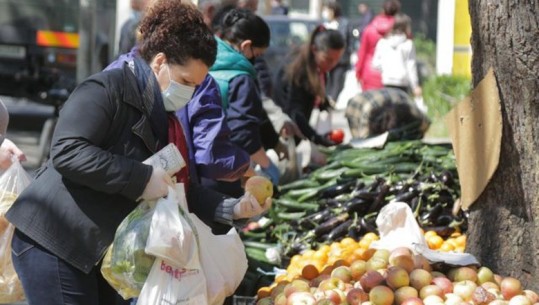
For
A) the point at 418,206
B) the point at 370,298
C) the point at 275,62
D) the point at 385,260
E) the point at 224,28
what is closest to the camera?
the point at 370,298

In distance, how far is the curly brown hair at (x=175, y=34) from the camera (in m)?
3.94

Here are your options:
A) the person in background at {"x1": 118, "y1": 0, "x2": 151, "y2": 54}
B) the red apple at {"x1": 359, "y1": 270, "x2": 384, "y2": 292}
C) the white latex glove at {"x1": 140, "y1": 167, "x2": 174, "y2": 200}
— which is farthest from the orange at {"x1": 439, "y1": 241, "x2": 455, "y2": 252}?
the person in background at {"x1": 118, "y1": 0, "x2": 151, "y2": 54}

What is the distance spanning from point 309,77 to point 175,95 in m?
4.50

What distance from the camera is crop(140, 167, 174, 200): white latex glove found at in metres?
3.79

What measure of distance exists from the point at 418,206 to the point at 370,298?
2.04 meters

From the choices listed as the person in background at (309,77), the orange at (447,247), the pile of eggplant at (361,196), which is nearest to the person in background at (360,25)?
the person in background at (309,77)

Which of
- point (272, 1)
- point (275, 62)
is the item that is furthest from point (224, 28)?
point (272, 1)

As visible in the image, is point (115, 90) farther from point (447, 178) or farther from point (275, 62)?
point (275, 62)

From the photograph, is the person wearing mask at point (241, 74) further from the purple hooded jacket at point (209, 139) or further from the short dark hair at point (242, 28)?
the purple hooded jacket at point (209, 139)

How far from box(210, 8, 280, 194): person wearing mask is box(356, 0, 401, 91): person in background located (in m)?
6.66

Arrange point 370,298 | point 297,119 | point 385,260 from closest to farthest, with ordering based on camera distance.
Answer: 1. point 370,298
2. point 385,260
3. point 297,119

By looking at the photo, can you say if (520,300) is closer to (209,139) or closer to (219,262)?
(219,262)

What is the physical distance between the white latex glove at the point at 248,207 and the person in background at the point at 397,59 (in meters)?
8.27

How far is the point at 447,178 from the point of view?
21.8 ft
